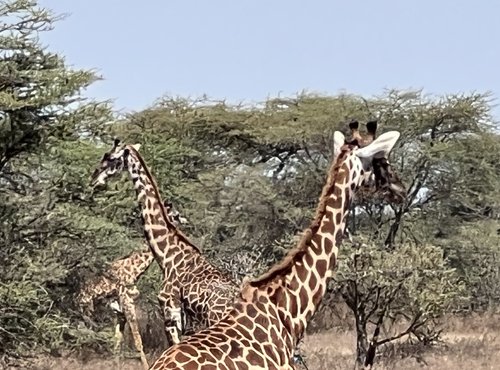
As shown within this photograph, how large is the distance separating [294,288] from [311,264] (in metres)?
0.18

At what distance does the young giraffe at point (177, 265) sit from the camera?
7.79 metres

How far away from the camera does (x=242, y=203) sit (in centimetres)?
1847

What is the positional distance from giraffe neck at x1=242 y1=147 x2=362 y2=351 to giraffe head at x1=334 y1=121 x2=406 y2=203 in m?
0.03

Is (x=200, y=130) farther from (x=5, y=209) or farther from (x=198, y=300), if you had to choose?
(x=198, y=300)

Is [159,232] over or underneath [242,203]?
over

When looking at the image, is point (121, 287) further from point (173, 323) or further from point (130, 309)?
point (173, 323)

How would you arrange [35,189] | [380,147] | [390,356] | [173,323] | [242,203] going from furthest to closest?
[242,203] → [390,356] → [35,189] → [173,323] → [380,147]

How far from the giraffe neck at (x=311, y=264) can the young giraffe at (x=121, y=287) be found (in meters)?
7.49

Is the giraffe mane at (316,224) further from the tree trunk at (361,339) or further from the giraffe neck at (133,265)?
the giraffe neck at (133,265)

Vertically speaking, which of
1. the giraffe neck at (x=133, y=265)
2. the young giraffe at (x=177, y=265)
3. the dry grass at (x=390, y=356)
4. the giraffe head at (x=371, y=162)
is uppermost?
the giraffe head at (x=371, y=162)

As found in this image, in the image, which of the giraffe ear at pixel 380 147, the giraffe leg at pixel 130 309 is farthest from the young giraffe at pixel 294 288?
the giraffe leg at pixel 130 309

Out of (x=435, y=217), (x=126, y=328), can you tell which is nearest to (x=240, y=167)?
(x=435, y=217)

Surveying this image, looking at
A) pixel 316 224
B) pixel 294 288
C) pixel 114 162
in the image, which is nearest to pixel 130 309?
pixel 114 162

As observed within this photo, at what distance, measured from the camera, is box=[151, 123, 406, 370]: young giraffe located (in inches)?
184
